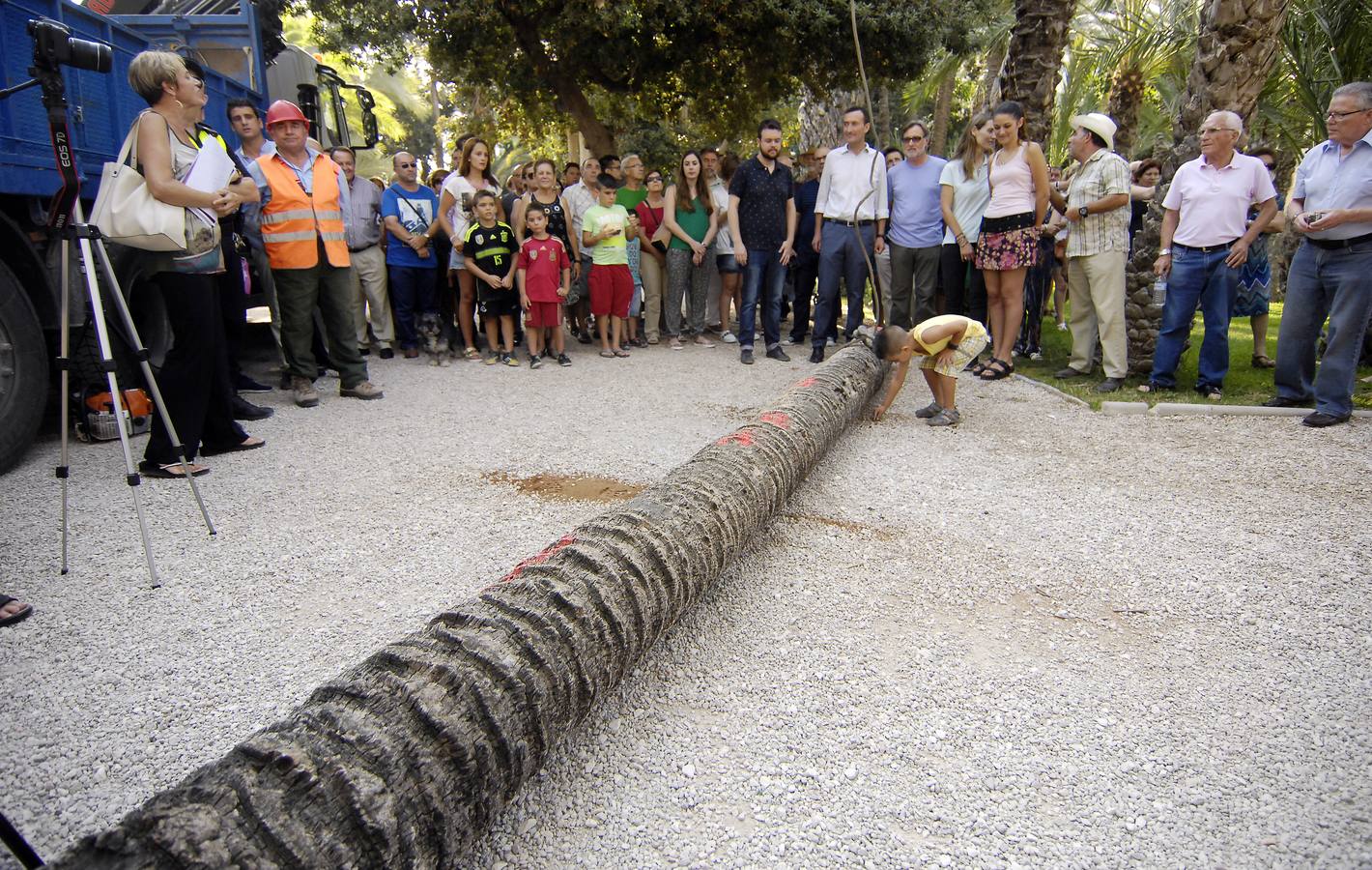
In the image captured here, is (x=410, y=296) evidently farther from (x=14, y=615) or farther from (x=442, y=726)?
(x=442, y=726)

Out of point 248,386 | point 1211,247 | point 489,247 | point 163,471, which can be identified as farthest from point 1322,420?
point 248,386

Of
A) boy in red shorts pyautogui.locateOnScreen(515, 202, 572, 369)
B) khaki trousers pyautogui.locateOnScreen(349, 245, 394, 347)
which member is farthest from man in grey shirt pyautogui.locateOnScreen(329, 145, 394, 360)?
boy in red shorts pyautogui.locateOnScreen(515, 202, 572, 369)

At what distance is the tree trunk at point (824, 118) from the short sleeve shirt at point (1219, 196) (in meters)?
9.61

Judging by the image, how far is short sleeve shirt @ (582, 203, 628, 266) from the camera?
27.2ft

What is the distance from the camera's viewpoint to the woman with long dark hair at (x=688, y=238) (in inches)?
341

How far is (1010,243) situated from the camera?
21.4ft

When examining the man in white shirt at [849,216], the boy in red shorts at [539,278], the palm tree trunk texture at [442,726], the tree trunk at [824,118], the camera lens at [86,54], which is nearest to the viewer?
the palm tree trunk texture at [442,726]

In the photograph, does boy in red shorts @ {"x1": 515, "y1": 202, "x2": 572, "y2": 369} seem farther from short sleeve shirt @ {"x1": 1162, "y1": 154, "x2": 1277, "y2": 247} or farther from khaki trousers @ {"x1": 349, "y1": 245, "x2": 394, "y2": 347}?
short sleeve shirt @ {"x1": 1162, "y1": 154, "x2": 1277, "y2": 247}

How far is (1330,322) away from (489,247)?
6.40 meters

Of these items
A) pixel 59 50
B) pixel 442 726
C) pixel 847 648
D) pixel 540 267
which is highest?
pixel 59 50

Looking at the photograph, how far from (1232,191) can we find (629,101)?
12.8 m

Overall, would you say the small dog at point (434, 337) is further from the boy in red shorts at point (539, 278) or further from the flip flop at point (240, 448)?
the flip flop at point (240, 448)

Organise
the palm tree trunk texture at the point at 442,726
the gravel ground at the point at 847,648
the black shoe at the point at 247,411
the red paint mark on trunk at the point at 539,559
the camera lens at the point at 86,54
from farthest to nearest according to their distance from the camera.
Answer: the black shoe at the point at 247,411 < the camera lens at the point at 86,54 < the red paint mark on trunk at the point at 539,559 < the gravel ground at the point at 847,648 < the palm tree trunk texture at the point at 442,726

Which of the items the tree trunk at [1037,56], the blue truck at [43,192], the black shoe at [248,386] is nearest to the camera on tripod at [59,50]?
the blue truck at [43,192]
